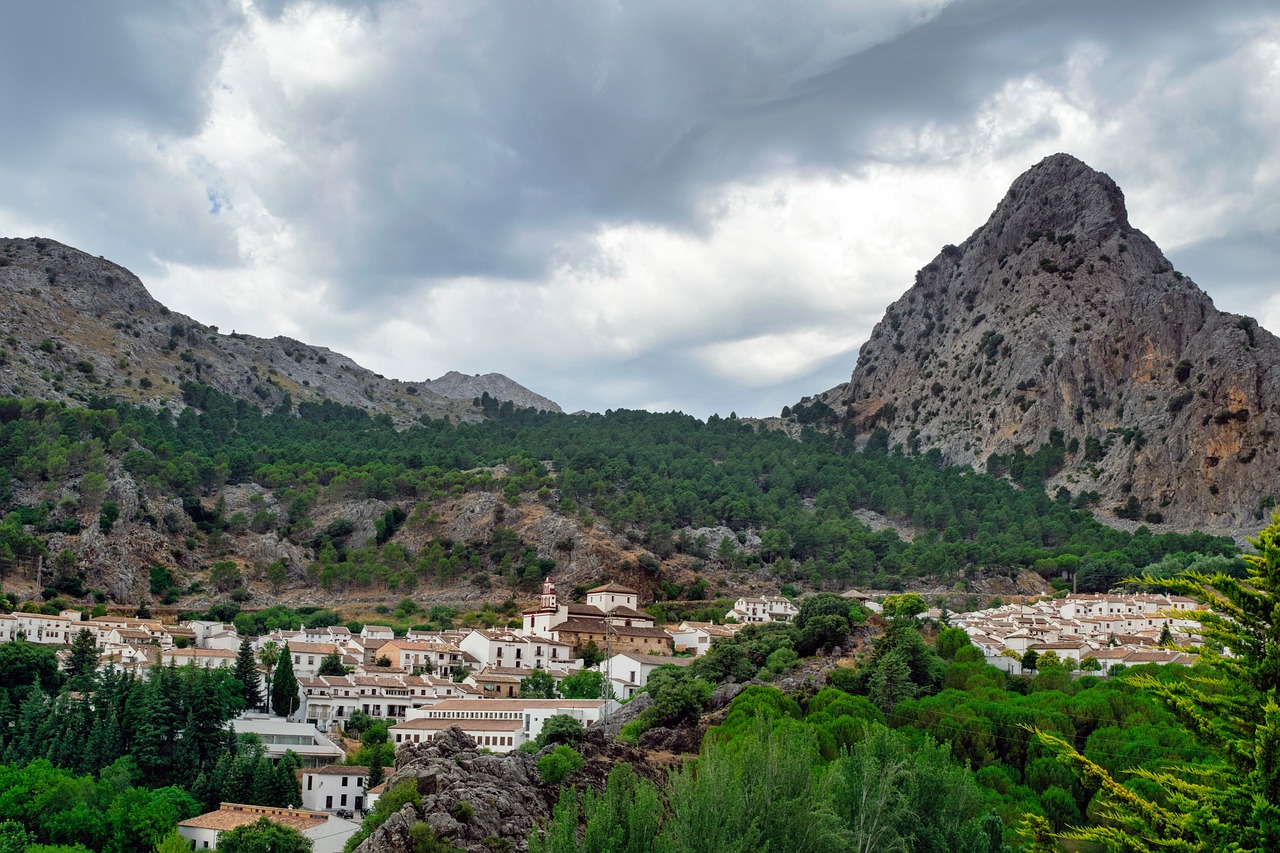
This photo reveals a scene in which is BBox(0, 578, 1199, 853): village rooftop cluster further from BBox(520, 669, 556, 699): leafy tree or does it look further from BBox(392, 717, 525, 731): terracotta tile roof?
BBox(520, 669, 556, 699): leafy tree

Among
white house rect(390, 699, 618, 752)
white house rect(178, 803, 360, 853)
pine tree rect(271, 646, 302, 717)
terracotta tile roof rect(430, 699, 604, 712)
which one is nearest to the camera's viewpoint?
white house rect(178, 803, 360, 853)

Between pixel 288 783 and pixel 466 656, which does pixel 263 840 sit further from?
pixel 466 656

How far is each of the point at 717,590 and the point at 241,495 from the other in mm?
52092

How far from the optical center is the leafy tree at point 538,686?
6781 centimetres

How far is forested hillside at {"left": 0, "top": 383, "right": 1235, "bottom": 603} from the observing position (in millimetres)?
100375

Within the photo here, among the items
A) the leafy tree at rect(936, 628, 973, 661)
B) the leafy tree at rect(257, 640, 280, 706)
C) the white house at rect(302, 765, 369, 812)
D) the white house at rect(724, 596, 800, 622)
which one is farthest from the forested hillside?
the white house at rect(302, 765, 369, 812)

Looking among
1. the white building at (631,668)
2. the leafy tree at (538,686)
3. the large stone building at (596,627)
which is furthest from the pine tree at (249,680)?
the large stone building at (596,627)

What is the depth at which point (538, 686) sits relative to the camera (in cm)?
6938

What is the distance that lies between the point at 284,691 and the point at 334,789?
12.9 m

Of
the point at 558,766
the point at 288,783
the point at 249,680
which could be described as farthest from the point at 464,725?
the point at 558,766

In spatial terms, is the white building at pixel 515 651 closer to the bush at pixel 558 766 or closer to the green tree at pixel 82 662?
the green tree at pixel 82 662

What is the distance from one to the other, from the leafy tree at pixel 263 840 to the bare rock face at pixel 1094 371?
119 metres

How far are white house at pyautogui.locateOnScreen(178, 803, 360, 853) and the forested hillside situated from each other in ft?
154

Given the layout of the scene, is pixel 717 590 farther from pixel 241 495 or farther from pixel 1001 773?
pixel 1001 773
